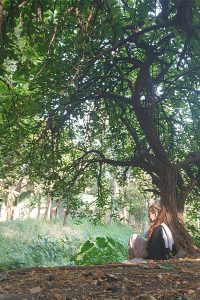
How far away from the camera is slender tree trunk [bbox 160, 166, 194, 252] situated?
678cm

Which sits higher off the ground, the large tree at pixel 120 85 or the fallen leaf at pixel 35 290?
the large tree at pixel 120 85

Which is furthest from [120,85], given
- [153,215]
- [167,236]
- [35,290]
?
[35,290]

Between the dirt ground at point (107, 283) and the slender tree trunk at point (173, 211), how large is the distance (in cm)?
216

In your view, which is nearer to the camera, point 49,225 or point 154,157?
point 154,157

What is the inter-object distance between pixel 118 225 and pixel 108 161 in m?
22.8

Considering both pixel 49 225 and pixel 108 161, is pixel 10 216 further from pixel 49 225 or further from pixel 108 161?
pixel 108 161

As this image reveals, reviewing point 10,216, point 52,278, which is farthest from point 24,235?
point 52,278

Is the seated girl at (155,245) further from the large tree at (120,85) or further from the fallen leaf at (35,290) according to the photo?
the fallen leaf at (35,290)

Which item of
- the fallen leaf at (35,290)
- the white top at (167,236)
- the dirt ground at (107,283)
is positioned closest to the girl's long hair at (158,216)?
the white top at (167,236)

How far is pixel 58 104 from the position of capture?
6152 mm

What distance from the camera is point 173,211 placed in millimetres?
7051

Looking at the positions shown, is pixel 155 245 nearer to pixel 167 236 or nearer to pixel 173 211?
pixel 167 236

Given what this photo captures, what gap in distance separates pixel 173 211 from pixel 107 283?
3.77 m

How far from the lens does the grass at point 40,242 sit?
14.1 meters
